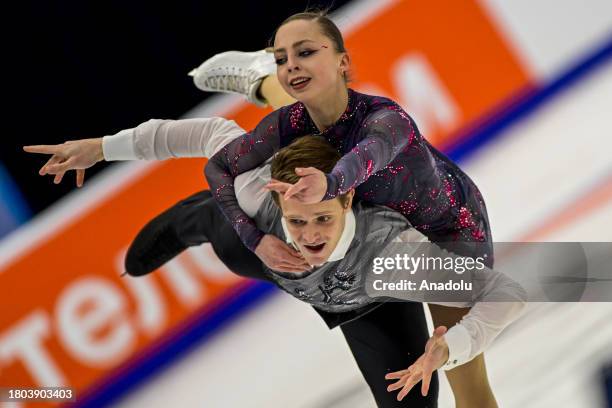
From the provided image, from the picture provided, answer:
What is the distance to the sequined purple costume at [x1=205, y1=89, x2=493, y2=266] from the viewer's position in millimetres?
1510

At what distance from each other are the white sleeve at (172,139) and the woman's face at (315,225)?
0.26 meters

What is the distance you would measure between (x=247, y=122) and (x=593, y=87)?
0.99m

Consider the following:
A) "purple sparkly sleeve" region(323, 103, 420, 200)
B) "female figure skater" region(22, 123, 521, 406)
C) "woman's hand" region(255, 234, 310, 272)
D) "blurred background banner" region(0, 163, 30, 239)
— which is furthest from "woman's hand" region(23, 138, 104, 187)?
"purple sparkly sleeve" region(323, 103, 420, 200)

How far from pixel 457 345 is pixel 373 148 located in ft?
1.47

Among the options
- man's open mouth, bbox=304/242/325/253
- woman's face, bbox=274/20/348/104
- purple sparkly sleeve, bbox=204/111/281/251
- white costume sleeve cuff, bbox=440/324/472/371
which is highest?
woman's face, bbox=274/20/348/104

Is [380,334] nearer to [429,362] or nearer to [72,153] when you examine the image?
[429,362]

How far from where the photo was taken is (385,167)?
5.20 feet

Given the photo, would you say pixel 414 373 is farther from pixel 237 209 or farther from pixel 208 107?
pixel 208 107

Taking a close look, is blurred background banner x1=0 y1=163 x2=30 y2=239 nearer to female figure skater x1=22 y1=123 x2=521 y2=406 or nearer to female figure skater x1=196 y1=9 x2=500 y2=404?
female figure skater x1=22 y1=123 x2=521 y2=406

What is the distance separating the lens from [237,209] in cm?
171

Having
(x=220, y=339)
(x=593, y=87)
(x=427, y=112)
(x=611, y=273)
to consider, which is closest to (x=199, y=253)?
(x=220, y=339)

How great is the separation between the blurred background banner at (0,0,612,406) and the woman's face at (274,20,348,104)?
575mm

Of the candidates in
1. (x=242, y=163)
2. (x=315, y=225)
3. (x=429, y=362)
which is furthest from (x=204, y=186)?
(x=429, y=362)

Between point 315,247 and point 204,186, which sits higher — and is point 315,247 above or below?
below
